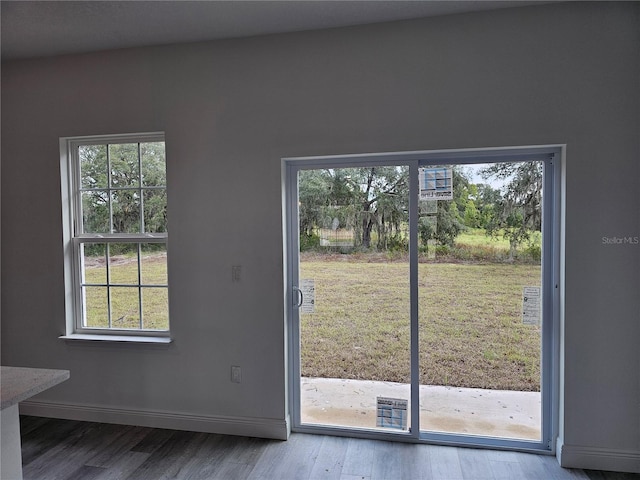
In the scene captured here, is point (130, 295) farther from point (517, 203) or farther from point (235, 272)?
point (517, 203)

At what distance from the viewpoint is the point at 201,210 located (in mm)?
2723

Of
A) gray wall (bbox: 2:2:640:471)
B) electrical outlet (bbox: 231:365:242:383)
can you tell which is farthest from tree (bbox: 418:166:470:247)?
electrical outlet (bbox: 231:365:242:383)

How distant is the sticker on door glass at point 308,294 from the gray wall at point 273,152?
205mm

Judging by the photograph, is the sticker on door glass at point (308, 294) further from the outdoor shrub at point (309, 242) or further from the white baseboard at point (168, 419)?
the white baseboard at point (168, 419)

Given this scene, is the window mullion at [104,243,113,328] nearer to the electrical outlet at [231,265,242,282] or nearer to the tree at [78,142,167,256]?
the tree at [78,142,167,256]

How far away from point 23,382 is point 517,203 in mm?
2819

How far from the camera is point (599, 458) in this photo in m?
2.26

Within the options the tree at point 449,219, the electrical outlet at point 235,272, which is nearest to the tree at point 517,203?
the tree at point 449,219

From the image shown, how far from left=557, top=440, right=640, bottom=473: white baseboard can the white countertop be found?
2.81 meters

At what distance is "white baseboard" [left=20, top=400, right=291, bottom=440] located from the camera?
8.73 feet

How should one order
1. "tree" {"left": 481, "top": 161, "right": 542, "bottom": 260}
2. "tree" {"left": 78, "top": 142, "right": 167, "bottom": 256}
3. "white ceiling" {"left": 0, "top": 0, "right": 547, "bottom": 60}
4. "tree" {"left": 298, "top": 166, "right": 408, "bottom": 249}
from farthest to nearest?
"tree" {"left": 78, "top": 142, "right": 167, "bottom": 256}
"tree" {"left": 298, "top": 166, "right": 408, "bottom": 249}
"tree" {"left": 481, "top": 161, "right": 542, "bottom": 260}
"white ceiling" {"left": 0, "top": 0, "right": 547, "bottom": 60}

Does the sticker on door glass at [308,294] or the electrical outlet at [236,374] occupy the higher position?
the sticker on door glass at [308,294]

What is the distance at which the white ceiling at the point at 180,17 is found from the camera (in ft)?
7.34

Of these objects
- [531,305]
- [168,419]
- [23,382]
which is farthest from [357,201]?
[168,419]
